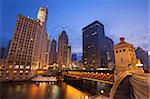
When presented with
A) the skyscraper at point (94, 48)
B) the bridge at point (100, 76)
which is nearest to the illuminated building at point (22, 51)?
the bridge at point (100, 76)

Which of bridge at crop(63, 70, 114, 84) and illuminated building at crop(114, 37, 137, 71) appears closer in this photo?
illuminated building at crop(114, 37, 137, 71)

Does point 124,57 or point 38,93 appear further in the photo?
point 38,93

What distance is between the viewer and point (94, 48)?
15538cm

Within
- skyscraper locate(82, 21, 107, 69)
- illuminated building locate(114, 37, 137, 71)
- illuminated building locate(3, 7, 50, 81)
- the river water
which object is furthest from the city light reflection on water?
skyscraper locate(82, 21, 107, 69)

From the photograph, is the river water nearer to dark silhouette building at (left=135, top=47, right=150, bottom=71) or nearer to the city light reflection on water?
the city light reflection on water

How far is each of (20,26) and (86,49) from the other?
106 m

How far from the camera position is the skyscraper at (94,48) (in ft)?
489

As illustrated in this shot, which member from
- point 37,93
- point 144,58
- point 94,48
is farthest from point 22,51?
point 94,48

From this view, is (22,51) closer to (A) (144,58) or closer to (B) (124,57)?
(B) (124,57)

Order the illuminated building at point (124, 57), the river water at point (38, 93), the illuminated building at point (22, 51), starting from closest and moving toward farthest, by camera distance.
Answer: the illuminated building at point (124, 57), the river water at point (38, 93), the illuminated building at point (22, 51)

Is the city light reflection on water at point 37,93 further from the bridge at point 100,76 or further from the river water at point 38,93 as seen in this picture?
the bridge at point 100,76

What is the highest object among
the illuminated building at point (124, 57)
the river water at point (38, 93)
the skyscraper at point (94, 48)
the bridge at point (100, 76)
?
the skyscraper at point (94, 48)

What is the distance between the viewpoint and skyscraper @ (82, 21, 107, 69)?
14901 centimetres

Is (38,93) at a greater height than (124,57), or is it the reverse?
(124,57)
